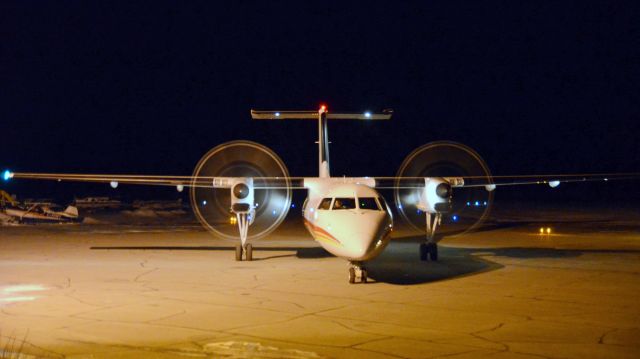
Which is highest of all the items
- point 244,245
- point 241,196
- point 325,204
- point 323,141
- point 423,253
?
point 323,141

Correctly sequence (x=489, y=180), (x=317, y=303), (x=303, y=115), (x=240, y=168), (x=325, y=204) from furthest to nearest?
1. (x=240, y=168)
2. (x=303, y=115)
3. (x=489, y=180)
4. (x=325, y=204)
5. (x=317, y=303)

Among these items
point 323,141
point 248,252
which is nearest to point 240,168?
point 323,141

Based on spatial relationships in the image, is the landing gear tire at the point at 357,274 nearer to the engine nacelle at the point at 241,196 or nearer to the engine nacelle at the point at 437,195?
the engine nacelle at the point at 437,195

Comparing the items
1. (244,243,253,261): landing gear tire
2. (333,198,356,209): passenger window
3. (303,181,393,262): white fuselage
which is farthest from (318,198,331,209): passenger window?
(244,243,253,261): landing gear tire

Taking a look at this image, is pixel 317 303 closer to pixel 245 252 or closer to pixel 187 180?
pixel 245 252

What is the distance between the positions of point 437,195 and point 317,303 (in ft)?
28.3

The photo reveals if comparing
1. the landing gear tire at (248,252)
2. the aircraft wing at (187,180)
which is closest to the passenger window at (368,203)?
the aircraft wing at (187,180)

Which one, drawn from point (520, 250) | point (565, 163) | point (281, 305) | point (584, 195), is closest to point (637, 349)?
point (281, 305)

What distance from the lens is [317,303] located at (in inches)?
524

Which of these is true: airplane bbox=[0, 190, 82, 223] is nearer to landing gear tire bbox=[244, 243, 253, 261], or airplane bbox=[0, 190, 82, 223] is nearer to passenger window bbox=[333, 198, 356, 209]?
landing gear tire bbox=[244, 243, 253, 261]

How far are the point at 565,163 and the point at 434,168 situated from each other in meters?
76.0

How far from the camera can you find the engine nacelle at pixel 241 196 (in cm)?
2108

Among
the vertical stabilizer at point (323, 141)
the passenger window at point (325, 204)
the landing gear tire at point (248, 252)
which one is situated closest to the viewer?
the passenger window at point (325, 204)

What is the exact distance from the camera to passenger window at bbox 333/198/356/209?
16.6 metres
